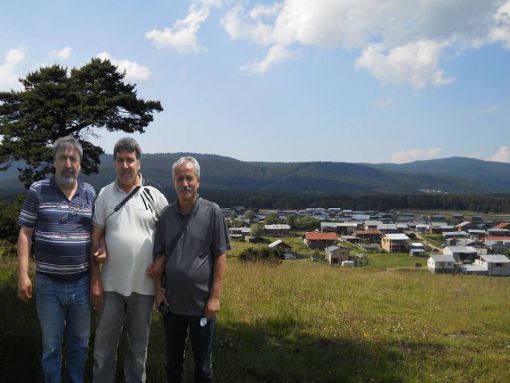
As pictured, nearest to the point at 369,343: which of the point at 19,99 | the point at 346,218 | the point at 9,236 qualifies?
the point at 9,236

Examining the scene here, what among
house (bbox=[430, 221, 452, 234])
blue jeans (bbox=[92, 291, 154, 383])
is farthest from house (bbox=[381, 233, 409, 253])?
blue jeans (bbox=[92, 291, 154, 383])

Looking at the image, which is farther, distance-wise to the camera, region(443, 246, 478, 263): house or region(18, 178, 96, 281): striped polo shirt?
region(443, 246, 478, 263): house

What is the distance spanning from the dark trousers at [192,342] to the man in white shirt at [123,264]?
0.20m

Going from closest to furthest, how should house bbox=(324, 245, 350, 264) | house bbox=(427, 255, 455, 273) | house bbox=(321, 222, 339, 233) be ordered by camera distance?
house bbox=(427, 255, 455, 273) → house bbox=(324, 245, 350, 264) → house bbox=(321, 222, 339, 233)

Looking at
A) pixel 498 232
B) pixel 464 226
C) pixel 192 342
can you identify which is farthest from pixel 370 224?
pixel 192 342

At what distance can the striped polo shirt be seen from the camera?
3051 millimetres

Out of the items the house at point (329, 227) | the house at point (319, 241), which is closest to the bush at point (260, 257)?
the house at point (319, 241)

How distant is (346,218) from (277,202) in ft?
112

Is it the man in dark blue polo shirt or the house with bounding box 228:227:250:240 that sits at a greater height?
the man in dark blue polo shirt

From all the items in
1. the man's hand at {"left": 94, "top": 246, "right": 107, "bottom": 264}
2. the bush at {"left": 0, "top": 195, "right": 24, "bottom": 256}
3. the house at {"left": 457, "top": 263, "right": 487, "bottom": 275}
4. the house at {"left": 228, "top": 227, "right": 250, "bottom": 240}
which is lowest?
the house at {"left": 457, "top": 263, "right": 487, "bottom": 275}

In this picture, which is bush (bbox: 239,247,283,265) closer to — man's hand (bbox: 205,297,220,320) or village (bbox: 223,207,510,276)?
man's hand (bbox: 205,297,220,320)

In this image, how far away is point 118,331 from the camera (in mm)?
3266

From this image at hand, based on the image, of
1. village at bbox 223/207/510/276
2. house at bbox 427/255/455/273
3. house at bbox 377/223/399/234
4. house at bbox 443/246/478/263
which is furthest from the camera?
house at bbox 377/223/399/234

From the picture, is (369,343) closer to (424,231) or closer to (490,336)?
(490,336)
